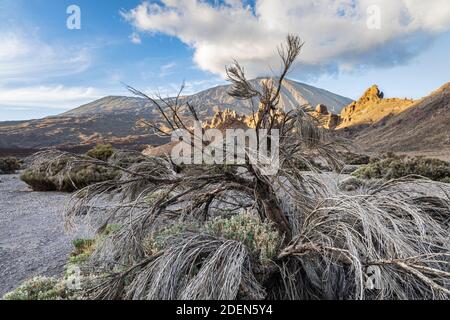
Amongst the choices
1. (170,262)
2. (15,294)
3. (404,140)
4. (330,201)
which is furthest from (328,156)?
(404,140)

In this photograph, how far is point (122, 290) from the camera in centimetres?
272

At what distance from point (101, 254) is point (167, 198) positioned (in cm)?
94

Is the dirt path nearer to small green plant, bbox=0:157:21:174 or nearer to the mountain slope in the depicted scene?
small green plant, bbox=0:157:21:174

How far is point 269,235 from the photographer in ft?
10.2

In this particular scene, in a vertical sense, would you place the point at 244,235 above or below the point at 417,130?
below

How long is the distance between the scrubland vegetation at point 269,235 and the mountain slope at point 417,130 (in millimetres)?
29558

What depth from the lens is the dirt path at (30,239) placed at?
4.82 meters

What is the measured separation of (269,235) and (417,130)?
41991mm

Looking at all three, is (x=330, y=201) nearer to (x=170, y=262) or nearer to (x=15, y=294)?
(x=170, y=262)

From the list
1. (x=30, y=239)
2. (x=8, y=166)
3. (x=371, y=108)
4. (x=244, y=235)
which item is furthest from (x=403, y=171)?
(x=371, y=108)

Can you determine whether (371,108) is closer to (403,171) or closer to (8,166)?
(403,171)

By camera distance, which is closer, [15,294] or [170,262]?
[170,262]

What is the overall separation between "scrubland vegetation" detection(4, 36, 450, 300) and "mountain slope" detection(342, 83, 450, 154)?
29.6 metres

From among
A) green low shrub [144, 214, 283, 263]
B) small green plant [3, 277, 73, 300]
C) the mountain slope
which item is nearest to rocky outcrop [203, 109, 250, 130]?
green low shrub [144, 214, 283, 263]
